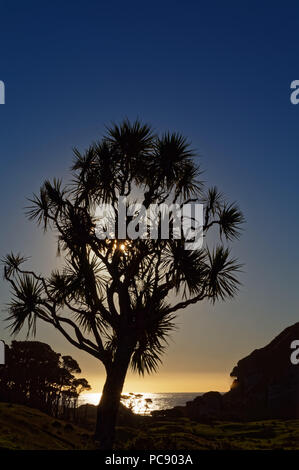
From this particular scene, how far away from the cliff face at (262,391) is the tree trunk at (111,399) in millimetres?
49636

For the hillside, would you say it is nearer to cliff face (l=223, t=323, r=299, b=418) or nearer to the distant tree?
the distant tree

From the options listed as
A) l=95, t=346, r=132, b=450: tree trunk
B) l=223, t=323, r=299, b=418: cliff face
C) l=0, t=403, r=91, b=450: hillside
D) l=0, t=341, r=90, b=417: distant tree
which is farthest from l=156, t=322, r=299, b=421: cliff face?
l=95, t=346, r=132, b=450: tree trunk

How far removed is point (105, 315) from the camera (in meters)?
20.4

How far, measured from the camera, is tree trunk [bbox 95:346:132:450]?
18.8m

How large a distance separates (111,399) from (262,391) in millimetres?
61241

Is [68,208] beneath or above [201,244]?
above

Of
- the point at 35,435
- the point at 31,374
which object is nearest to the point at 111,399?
the point at 35,435

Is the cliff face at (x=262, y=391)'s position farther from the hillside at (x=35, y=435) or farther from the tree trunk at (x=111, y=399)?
the tree trunk at (x=111, y=399)

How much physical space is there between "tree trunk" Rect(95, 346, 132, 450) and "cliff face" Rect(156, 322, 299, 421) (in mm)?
49636

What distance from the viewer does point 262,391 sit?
248 feet

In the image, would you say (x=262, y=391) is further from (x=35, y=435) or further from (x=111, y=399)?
(x=35, y=435)
